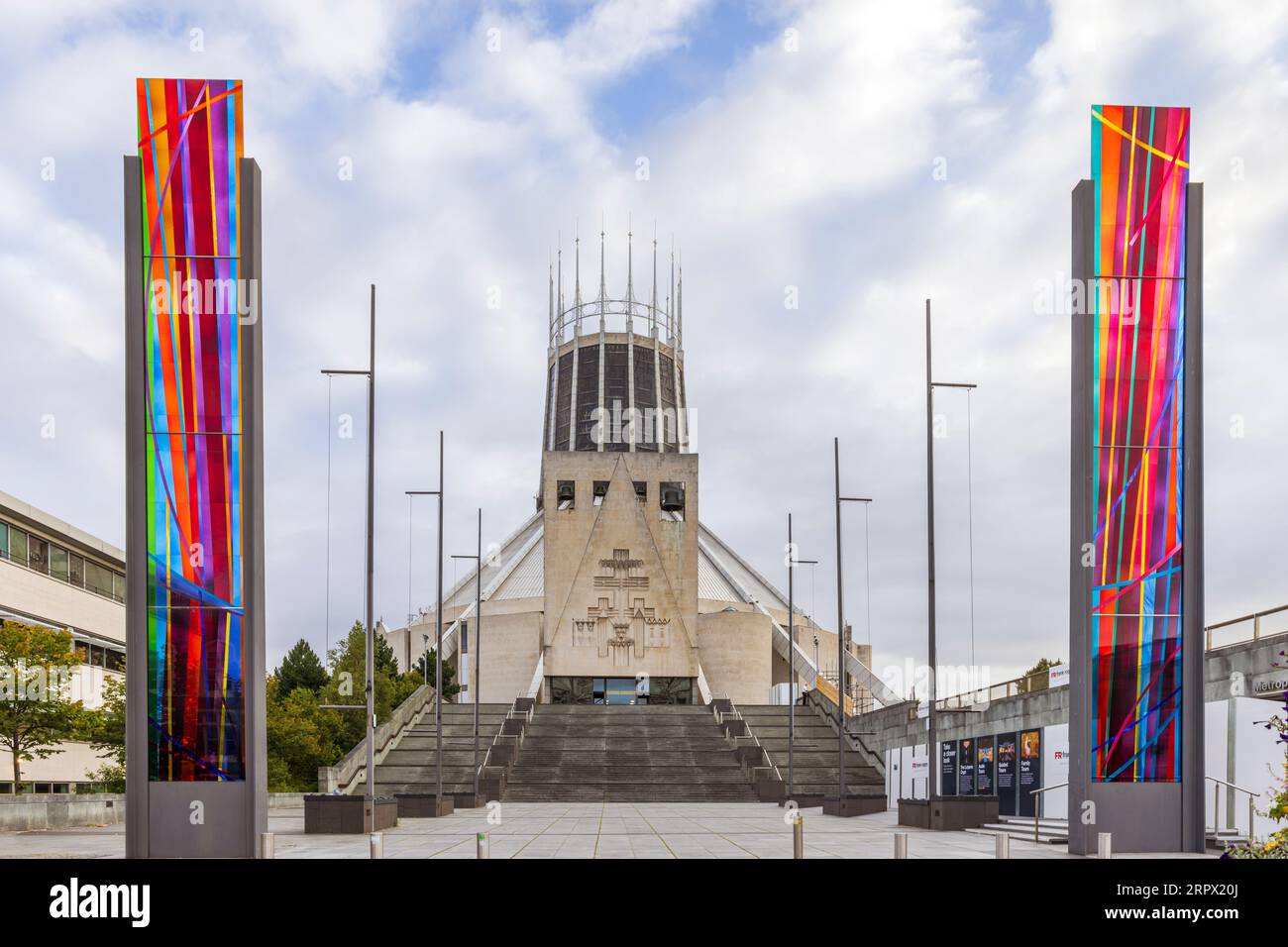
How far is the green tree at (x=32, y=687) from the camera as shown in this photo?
29625mm

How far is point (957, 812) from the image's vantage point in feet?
80.6

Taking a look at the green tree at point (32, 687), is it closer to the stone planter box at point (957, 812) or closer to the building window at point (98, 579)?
the building window at point (98, 579)

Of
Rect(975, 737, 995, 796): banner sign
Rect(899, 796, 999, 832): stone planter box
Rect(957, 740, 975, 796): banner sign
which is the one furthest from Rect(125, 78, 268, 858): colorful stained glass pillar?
Rect(957, 740, 975, 796): banner sign

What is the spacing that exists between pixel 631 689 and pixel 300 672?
1809 centimetres

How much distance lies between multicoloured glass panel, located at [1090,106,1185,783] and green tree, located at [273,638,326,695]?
3850cm

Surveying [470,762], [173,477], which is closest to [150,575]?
[173,477]

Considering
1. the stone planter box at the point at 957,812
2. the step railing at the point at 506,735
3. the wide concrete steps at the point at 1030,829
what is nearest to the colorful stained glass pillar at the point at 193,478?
the wide concrete steps at the point at 1030,829

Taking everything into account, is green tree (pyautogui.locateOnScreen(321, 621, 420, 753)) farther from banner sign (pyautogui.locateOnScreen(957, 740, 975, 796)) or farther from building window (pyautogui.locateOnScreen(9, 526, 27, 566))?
banner sign (pyautogui.locateOnScreen(957, 740, 975, 796))

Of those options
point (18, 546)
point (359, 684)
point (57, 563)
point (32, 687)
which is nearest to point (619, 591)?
point (359, 684)

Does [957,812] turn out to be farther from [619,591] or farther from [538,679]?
[538,679]

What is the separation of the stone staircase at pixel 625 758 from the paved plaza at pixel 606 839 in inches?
328

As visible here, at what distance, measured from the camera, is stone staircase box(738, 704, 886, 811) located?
39.4 metres
